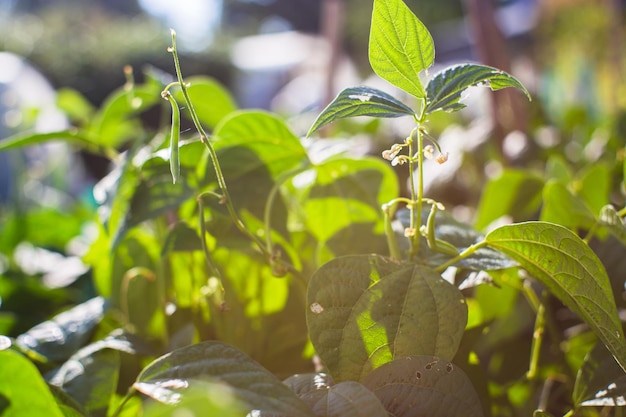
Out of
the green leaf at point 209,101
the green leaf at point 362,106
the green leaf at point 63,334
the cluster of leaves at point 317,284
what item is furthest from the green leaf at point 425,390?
the green leaf at point 209,101

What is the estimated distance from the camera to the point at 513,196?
Result: 562 mm

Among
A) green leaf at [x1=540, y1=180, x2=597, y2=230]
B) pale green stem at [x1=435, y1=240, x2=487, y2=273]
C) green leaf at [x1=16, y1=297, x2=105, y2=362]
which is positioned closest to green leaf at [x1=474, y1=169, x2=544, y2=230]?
green leaf at [x1=540, y1=180, x2=597, y2=230]

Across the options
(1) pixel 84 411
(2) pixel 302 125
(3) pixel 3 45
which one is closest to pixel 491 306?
(1) pixel 84 411

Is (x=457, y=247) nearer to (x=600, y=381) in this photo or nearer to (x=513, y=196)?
(x=600, y=381)

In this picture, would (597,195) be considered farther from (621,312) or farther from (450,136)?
(450,136)

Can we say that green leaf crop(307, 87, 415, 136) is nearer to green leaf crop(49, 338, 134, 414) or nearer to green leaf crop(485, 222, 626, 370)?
green leaf crop(485, 222, 626, 370)

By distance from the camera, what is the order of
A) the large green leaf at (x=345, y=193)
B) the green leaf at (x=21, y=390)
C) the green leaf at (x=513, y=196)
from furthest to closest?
1. the green leaf at (x=513, y=196)
2. the large green leaf at (x=345, y=193)
3. the green leaf at (x=21, y=390)

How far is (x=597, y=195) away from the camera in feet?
1.74

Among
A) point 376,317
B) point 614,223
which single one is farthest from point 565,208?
point 376,317

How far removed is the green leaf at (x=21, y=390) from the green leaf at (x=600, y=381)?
266mm

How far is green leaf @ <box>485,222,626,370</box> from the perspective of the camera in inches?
11.7

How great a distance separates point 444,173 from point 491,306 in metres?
0.31

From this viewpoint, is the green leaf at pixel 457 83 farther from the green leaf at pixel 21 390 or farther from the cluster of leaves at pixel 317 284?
the green leaf at pixel 21 390

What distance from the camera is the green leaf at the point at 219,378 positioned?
26 centimetres
